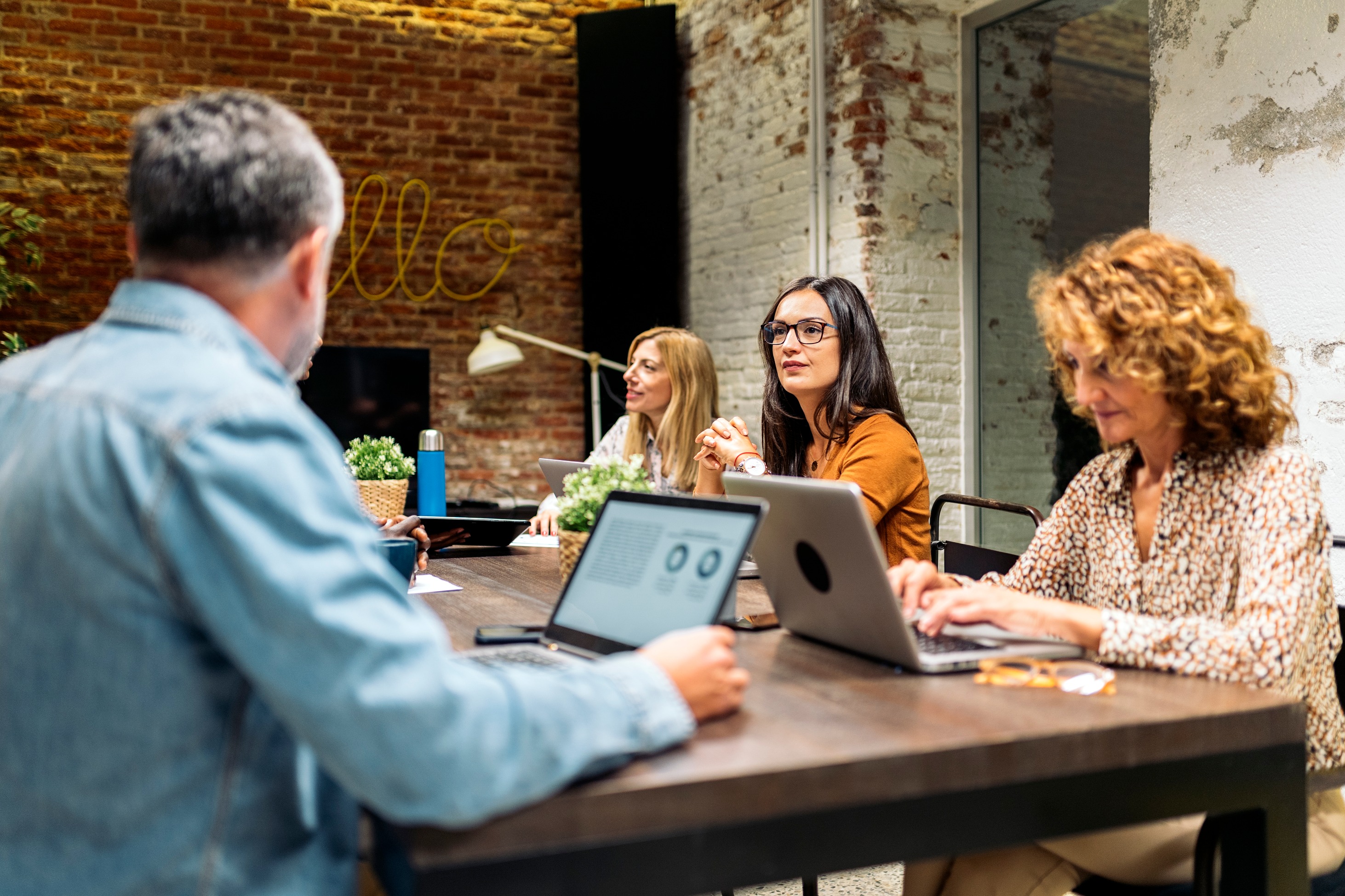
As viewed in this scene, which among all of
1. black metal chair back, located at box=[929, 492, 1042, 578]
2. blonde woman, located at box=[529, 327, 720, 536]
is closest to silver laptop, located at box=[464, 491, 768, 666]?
black metal chair back, located at box=[929, 492, 1042, 578]

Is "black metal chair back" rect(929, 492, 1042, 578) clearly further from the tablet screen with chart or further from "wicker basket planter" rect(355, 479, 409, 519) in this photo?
"wicker basket planter" rect(355, 479, 409, 519)

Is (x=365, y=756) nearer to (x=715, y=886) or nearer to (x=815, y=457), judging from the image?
(x=715, y=886)

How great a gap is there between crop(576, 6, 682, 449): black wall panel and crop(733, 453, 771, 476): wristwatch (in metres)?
3.24

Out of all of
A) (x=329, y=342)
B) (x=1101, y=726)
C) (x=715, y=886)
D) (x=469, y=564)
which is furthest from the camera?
(x=329, y=342)

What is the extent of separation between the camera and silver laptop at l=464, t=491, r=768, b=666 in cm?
118

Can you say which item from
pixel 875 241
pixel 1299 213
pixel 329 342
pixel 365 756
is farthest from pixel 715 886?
pixel 329 342

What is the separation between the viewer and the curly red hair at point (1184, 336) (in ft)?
4.57

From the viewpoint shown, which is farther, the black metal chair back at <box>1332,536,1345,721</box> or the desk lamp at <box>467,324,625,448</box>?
the desk lamp at <box>467,324,625,448</box>

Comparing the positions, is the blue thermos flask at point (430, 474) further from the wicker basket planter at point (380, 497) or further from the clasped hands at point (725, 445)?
the clasped hands at point (725, 445)

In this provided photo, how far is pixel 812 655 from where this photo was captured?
1.37 meters

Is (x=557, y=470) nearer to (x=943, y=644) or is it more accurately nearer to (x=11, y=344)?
(x=943, y=644)

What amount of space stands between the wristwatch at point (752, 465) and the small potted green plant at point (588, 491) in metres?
0.70

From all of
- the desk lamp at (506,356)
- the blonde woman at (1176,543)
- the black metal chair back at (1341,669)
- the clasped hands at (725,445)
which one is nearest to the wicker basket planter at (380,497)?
the clasped hands at (725,445)

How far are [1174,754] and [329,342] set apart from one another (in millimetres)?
4996
